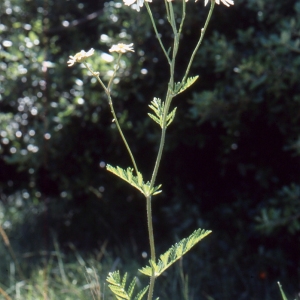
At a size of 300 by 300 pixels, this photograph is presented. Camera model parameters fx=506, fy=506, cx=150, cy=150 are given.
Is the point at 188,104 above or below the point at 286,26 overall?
below

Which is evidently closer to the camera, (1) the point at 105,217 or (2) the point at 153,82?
(2) the point at 153,82

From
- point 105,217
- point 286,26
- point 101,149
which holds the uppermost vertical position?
point 286,26

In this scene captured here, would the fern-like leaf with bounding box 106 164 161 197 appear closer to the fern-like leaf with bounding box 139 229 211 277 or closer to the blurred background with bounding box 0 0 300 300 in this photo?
the fern-like leaf with bounding box 139 229 211 277

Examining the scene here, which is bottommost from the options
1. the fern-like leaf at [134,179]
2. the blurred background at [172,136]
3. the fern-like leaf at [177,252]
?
the blurred background at [172,136]

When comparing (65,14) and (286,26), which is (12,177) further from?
(286,26)

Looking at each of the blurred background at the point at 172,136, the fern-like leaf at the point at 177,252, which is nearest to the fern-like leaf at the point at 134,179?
the fern-like leaf at the point at 177,252

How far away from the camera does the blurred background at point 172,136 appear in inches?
111

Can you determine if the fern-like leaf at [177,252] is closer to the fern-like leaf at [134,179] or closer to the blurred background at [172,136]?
the fern-like leaf at [134,179]

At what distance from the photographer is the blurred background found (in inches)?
111

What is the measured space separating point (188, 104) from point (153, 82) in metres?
0.28

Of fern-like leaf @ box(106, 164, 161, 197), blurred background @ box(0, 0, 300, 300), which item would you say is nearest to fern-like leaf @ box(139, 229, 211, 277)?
fern-like leaf @ box(106, 164, 161, 197)

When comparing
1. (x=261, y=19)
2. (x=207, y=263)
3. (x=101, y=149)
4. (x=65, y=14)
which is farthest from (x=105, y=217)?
(x=261, y=19)

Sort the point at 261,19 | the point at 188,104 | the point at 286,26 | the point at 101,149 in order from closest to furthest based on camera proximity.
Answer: the point at 286,26 < the point at 261,19 < the point at 188,104 < the point at 101,149

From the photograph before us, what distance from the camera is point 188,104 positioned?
3143mm
